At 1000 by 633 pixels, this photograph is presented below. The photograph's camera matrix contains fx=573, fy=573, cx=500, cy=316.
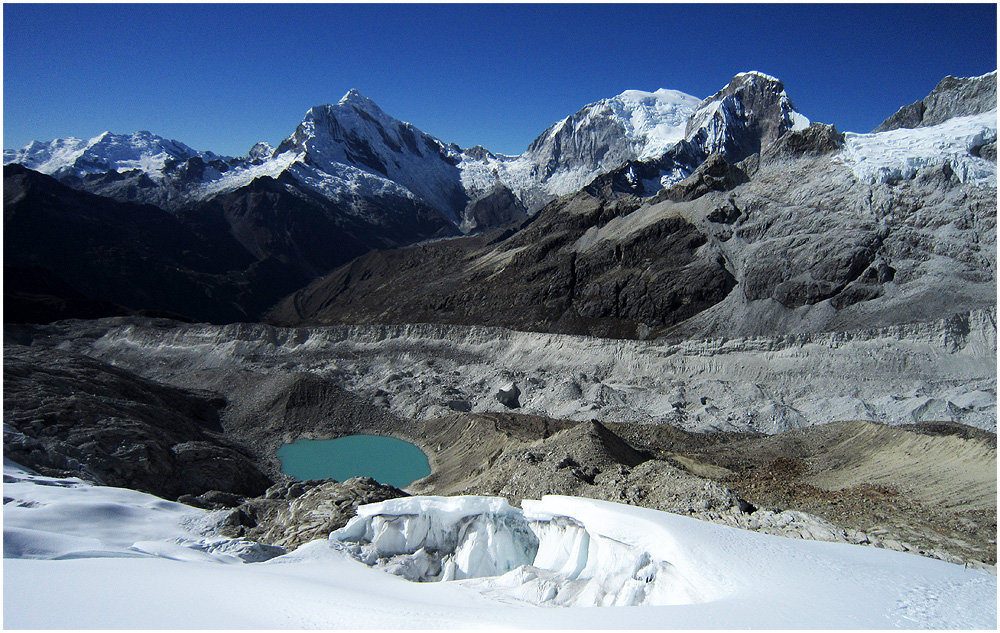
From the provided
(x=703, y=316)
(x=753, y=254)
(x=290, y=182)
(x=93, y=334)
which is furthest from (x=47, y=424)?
(x=290, y=182)

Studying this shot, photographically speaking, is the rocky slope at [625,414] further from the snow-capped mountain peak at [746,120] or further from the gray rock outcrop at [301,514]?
the snow-capped mountain peak at [746,120]

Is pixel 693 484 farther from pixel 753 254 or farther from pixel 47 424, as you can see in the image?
pixel 753 254

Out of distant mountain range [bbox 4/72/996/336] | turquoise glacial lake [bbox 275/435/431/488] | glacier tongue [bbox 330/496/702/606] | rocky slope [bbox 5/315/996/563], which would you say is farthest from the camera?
distant mountain range [bbox 4/72/996/336]

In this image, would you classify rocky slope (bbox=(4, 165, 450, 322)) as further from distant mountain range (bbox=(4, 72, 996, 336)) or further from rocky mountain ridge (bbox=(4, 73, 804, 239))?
rocky mountain ridge (bbox=(4, 73, 804, 239))

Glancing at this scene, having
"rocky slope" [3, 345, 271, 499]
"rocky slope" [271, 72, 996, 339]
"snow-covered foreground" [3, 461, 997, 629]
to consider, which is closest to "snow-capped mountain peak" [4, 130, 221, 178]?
"rocky slope" [271, 72, 996, 339]

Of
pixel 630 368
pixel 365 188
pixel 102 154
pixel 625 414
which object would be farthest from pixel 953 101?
pixel 102 154

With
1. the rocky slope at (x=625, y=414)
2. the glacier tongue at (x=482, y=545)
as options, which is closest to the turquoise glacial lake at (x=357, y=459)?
the rocky slope at (x=625, y=414)
